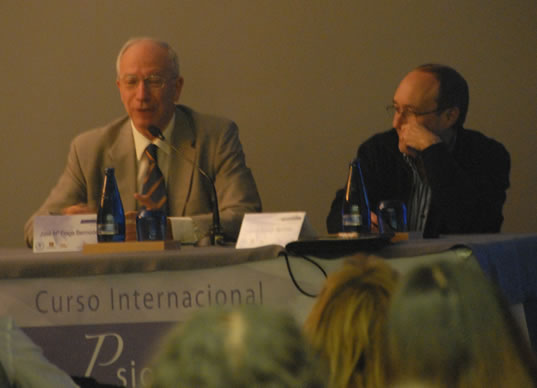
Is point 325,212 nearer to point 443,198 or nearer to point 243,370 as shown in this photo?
point 443,198

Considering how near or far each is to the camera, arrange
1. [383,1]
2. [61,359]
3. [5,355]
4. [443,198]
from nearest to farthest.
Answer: [5,355] → [61,359] → [443,198] → [383,1]

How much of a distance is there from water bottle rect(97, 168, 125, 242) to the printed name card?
359mm

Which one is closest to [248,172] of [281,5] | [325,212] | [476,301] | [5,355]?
[325,212]

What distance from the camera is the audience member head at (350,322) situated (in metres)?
0.74

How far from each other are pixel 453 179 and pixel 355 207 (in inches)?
30.2

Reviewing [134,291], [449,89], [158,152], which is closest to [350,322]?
[134,291]

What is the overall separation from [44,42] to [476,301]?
12.8 ft

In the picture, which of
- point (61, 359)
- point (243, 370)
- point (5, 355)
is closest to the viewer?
point (243, 370)

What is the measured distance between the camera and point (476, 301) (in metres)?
0.46

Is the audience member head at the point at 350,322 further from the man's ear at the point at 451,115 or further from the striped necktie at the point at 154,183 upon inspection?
the man's ear at the point at 451,115

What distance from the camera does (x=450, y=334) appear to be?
433 mm

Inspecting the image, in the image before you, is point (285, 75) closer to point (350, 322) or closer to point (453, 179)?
point (453, 179)

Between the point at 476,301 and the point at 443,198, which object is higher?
the point at 476,301

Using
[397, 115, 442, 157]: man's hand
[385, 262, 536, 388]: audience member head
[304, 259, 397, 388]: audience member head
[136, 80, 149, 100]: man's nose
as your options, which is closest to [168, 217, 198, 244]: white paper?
[136, 80, 149, 100]: man's nose
